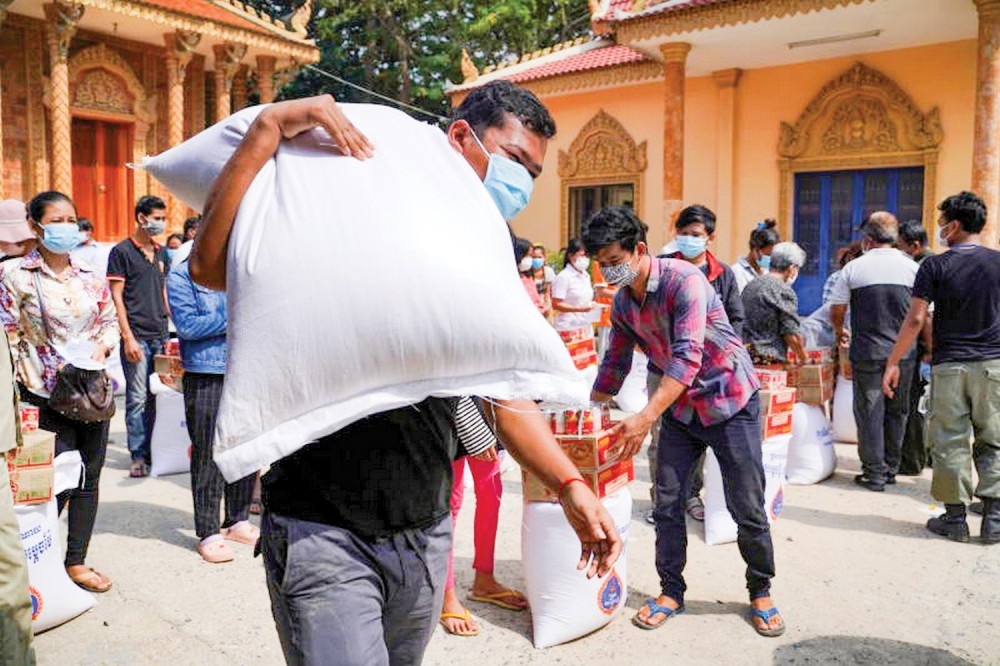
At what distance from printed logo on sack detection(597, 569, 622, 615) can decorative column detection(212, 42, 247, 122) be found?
11557mm

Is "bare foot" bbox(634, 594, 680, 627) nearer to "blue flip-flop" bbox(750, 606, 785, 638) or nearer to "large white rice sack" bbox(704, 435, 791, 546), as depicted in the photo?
"blue flip-flop" bbox(750, 606, 785, 638)

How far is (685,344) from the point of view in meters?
3.09

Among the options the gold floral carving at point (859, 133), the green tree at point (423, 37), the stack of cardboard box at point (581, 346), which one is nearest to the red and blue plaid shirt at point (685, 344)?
the stack of cardboard box at point (581, 346)

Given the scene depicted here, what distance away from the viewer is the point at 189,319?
403 centimetres

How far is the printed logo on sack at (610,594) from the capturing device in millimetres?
3248

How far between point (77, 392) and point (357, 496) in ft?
7.66

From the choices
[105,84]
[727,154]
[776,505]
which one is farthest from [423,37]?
[776,505]

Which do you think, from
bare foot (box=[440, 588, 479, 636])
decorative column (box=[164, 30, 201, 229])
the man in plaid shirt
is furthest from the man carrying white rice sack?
decorative column (box=[164, 30, 201, 229])

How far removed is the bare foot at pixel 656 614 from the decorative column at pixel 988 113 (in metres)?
7.53

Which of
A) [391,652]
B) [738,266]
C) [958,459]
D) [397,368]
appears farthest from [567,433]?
[738,266]

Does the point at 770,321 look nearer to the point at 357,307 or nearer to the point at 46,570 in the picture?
the point at 46,570

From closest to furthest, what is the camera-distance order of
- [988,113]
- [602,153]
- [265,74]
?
[988,113]
[265,74]
[602,153]

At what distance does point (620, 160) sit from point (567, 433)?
38.2 feet

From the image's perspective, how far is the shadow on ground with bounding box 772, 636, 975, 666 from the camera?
3070 mm
